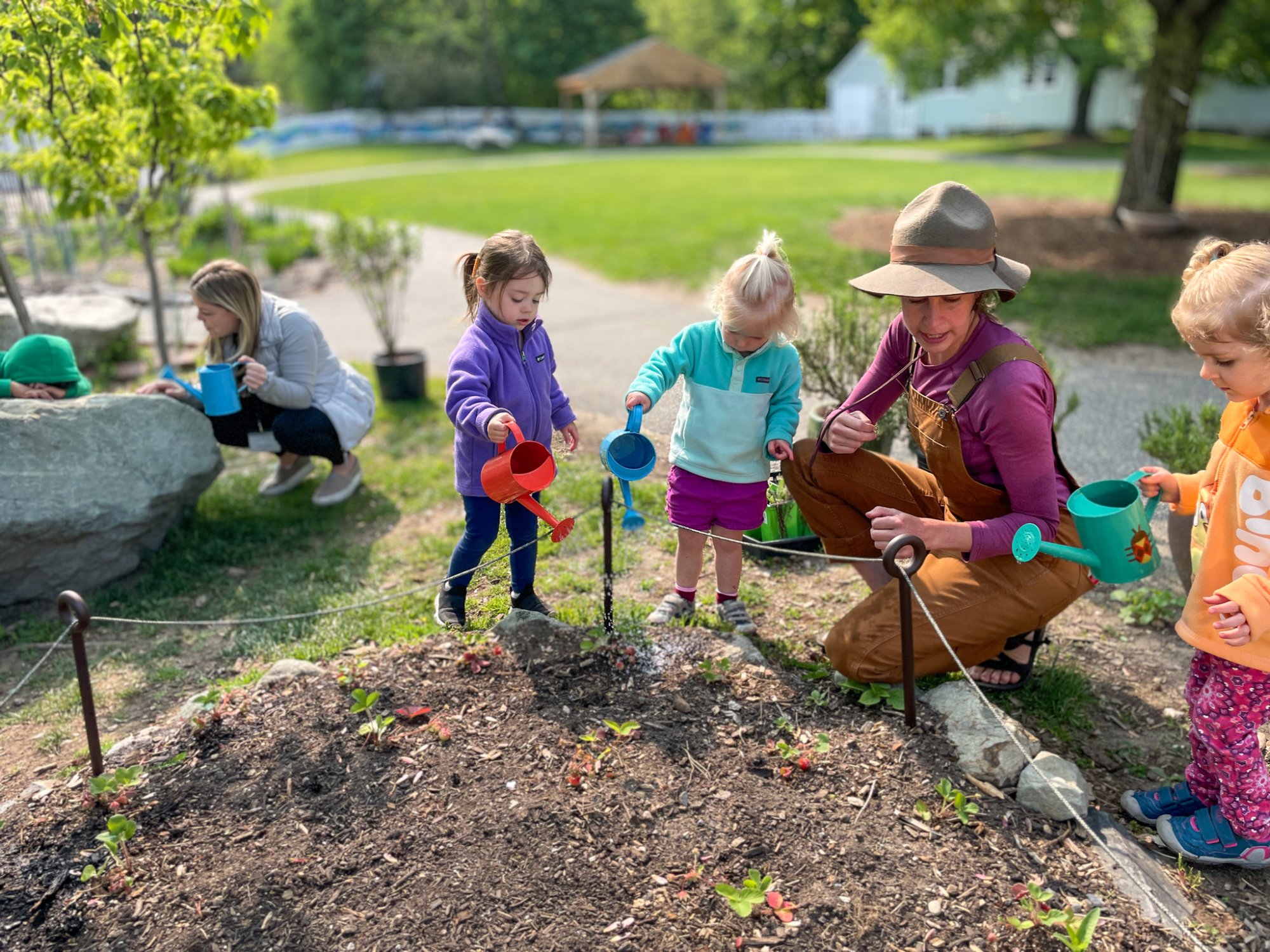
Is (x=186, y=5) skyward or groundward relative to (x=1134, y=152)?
skyward

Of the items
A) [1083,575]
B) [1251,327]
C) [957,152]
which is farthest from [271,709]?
[957,152]

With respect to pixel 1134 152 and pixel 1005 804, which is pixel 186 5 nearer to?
pixel 1005 804

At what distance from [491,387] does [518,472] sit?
42 centimetres

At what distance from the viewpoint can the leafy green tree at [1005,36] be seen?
1384cm

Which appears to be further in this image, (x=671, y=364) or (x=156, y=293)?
(x=156, y=293)

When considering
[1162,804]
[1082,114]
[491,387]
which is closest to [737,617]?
[491,387]

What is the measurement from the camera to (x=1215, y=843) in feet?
8.76

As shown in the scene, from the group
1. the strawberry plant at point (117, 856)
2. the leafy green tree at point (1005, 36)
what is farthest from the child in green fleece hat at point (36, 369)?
the leafy green tree at point (1005, 36)

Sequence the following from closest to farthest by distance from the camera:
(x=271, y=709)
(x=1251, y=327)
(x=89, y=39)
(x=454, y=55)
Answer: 1. (x=1251, y=327)
2. (x=271, y=709)
3. (x=89, y=39)
4. (x=454, y=55)

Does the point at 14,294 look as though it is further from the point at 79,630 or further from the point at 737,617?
the point at 737,617

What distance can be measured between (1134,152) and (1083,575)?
425 inches

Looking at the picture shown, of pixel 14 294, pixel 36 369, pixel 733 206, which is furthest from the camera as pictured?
pixel 733 206

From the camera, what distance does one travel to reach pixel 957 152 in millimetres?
28141

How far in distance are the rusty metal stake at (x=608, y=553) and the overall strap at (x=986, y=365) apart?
1.10 m
